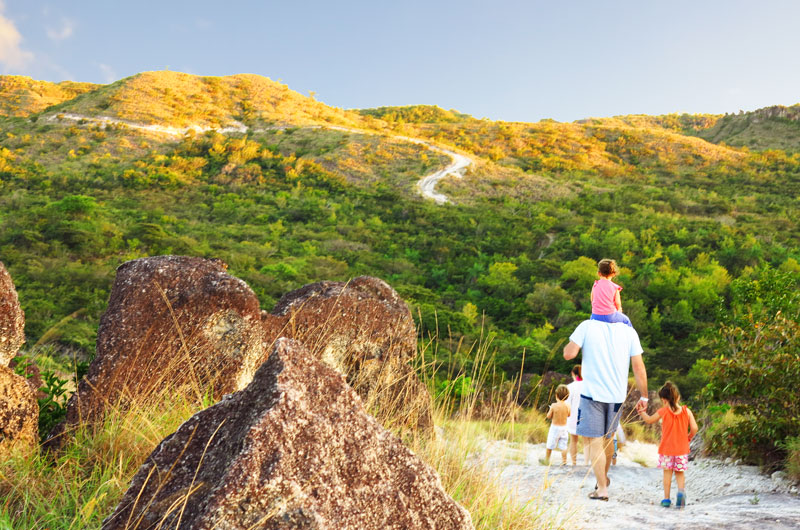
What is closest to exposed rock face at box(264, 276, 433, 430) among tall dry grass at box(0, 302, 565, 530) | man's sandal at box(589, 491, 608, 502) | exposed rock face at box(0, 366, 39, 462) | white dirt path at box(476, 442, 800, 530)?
white dirt path at box(476, 442, 800, 530)

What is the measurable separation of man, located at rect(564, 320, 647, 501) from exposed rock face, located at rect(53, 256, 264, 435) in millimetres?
2294

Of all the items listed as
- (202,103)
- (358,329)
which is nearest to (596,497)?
(358,329)

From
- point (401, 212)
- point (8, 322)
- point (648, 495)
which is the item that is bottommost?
point (648, 495)

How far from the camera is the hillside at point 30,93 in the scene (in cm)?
6091

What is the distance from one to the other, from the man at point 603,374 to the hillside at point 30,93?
2688 inches

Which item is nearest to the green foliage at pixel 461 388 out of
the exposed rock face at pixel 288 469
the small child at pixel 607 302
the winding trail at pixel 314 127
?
the small child at pixel 607 302

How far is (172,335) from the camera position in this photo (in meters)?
3.74

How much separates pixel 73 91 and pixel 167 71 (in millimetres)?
11984

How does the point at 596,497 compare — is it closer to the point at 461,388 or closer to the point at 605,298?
the point at 461,388

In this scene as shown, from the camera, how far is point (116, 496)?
2.32m

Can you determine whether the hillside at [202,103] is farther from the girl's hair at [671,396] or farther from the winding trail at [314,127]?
the girl's hair at [671,396]

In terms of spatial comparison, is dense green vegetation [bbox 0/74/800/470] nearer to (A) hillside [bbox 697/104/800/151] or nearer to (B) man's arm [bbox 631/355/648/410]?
(B) man's arm [bbox 631/355/648/410]

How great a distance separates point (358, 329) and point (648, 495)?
3.24m

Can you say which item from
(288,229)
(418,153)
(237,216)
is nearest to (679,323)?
(288,229)
